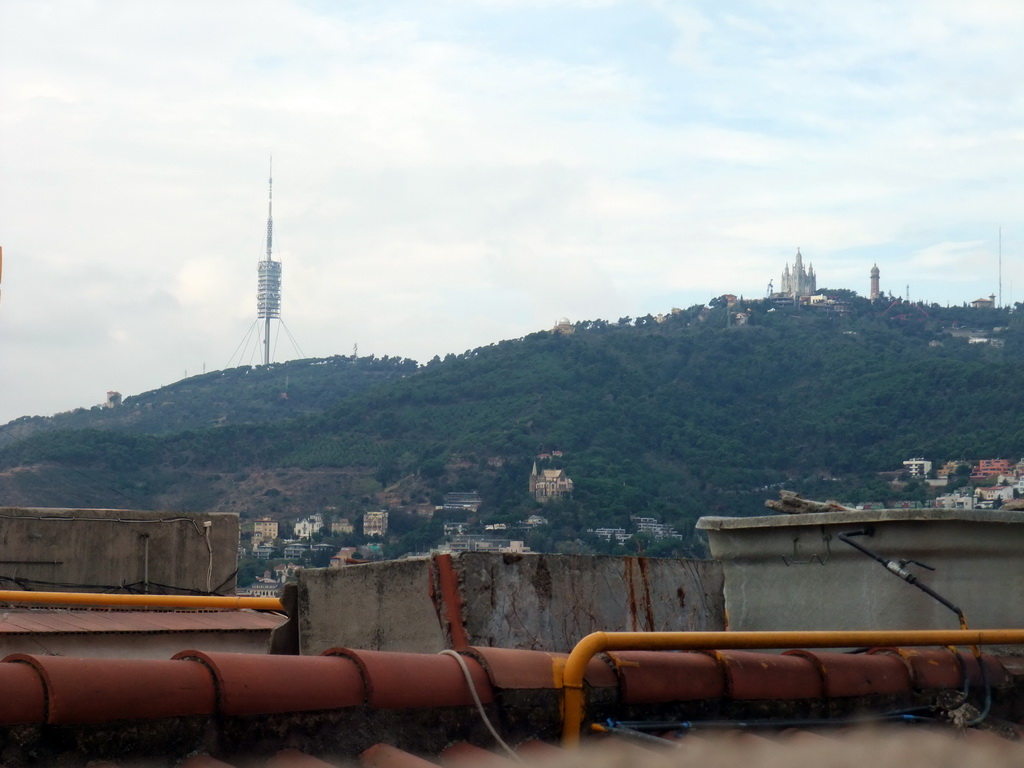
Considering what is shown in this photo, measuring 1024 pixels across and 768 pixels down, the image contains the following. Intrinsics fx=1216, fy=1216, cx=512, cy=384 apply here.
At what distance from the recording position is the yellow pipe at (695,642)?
11.2ft

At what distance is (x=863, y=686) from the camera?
4418mm

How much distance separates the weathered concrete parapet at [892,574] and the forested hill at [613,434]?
84.0 m

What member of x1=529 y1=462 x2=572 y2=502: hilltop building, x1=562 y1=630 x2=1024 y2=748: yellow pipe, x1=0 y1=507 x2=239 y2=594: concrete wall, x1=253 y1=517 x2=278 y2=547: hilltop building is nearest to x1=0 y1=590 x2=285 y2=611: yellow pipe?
x1=562 y1=630 x2=1024 y2=748: yellow pipe

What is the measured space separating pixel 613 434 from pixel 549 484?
2322cm

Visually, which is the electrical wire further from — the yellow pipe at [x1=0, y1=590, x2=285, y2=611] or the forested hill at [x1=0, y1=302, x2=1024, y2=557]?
the forested hill at [x1=0, y1=302, x2=1024, y2=557]

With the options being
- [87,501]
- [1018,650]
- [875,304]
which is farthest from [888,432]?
[1018,650]

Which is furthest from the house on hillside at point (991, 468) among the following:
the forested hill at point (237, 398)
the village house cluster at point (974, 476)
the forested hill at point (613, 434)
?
the forested hill at point (237, 398)

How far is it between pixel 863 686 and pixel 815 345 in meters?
155

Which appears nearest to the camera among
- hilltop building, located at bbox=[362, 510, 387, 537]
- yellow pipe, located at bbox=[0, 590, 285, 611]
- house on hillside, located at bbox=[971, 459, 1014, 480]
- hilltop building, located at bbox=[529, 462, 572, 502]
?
yellow pipe, located at bbox=[0, 590, 285, 611]

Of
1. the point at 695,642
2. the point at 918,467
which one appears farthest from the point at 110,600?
the point at 918,467

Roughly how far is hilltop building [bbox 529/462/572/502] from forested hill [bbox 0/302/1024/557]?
62.2 inches

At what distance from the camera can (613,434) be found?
134 metres

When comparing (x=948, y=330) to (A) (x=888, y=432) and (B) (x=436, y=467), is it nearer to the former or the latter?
(A) (x=888, y=432)

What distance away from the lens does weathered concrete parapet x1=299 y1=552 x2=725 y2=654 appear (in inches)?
210
